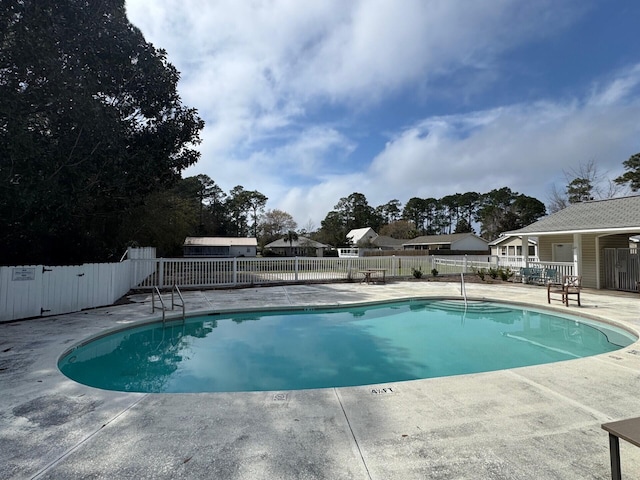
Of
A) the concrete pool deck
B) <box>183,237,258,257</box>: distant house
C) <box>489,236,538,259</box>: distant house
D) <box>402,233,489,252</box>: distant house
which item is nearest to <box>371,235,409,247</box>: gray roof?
<box>402,233,489,252</box>: distant house

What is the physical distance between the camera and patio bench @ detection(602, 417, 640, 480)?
1.61m

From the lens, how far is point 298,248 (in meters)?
46.2

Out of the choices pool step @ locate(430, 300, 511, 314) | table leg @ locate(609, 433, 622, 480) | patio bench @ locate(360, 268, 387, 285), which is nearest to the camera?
table leg @ locate(609, 433, 622, 480)

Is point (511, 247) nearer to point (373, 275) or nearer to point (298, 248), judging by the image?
point (373, 275)

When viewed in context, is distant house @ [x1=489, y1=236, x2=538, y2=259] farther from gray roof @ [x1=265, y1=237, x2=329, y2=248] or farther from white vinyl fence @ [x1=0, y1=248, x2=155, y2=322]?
white vinyl fence @ [x1=0, y1=248, x2=155, y2=322]

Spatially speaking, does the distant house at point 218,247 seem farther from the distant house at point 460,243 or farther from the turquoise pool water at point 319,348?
the turquoise pool water at point 319,348

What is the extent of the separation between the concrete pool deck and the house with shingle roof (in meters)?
9.87

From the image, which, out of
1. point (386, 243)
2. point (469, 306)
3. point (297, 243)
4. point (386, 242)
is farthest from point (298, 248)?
point (469, 306)

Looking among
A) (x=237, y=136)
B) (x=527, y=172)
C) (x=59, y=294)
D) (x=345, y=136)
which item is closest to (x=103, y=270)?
(x=59, y=294)

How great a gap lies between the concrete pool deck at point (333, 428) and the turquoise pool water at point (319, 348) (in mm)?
1177

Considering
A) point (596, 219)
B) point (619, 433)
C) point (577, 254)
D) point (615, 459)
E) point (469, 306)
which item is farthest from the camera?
point (577, 254)

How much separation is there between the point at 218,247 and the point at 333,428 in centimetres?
4158

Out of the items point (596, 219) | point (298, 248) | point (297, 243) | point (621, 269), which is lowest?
point (621, 269)

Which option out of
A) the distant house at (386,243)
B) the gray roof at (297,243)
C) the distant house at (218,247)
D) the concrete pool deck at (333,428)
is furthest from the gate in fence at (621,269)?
the distant house at (386,243)
